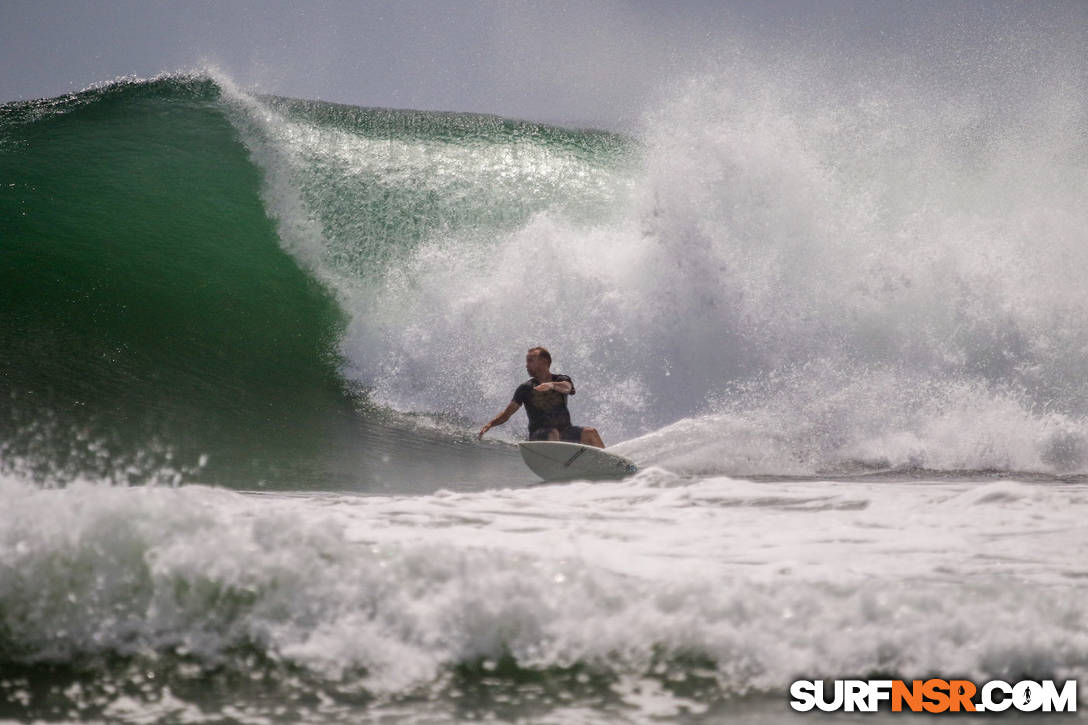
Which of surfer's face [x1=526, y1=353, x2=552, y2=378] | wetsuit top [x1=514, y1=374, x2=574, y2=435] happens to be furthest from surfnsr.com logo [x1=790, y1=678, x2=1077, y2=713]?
surfer's face [x1=526, y1=353, x2=552, y2=378]

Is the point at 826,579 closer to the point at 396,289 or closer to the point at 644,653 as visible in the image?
the point at 644,653

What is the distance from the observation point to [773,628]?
2719mm

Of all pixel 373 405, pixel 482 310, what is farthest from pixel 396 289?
pixel 373 405

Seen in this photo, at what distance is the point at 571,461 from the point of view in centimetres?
555

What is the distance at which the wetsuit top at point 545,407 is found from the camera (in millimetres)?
6281

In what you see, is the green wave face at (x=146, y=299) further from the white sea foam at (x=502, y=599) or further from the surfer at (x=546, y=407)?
the white sea foam at (x=502, y=599)

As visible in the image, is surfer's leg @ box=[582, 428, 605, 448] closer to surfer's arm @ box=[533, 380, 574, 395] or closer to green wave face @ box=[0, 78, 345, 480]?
surfer's arm @ box=[533, 380, 574, 395]

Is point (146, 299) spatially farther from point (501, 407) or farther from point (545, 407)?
point (545, 407)

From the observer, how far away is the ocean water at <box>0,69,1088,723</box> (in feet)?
8.76

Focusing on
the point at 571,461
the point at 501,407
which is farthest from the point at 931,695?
the point at 501,407

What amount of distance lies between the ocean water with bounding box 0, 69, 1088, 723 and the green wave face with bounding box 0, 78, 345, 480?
0.05 m

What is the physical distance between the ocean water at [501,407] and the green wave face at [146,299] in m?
0.05

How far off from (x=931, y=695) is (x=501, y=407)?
6.08 m

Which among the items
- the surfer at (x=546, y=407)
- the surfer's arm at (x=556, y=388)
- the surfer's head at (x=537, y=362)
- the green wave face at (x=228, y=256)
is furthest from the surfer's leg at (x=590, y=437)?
the green wave face at (x=228, y=256)
